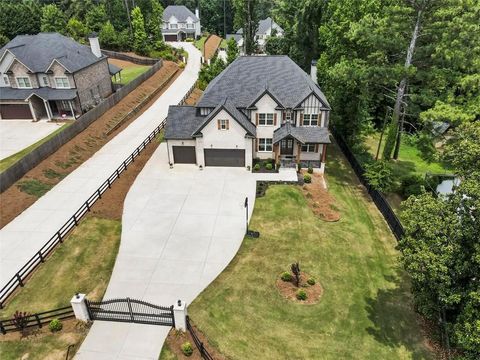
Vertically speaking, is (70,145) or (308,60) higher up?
(308,60)

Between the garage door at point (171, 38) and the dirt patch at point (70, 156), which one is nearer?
the dirt patch at point (70, 156)

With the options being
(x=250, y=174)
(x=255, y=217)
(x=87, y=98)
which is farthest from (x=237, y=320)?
(x=87, y=98)

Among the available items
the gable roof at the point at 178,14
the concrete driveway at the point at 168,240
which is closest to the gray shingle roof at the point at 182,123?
the concrete driveway at the point at 168,240

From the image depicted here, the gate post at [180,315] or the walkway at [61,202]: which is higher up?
the gate post at [180,315]

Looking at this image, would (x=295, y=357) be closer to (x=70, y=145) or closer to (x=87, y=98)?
(x=70, y=145)

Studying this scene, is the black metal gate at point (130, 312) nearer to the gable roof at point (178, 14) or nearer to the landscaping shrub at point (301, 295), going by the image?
the landscaping shrub at point (301, 295)

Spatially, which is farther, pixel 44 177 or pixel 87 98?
pixel 87 98

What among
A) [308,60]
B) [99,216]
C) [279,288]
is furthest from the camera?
[308,60]
